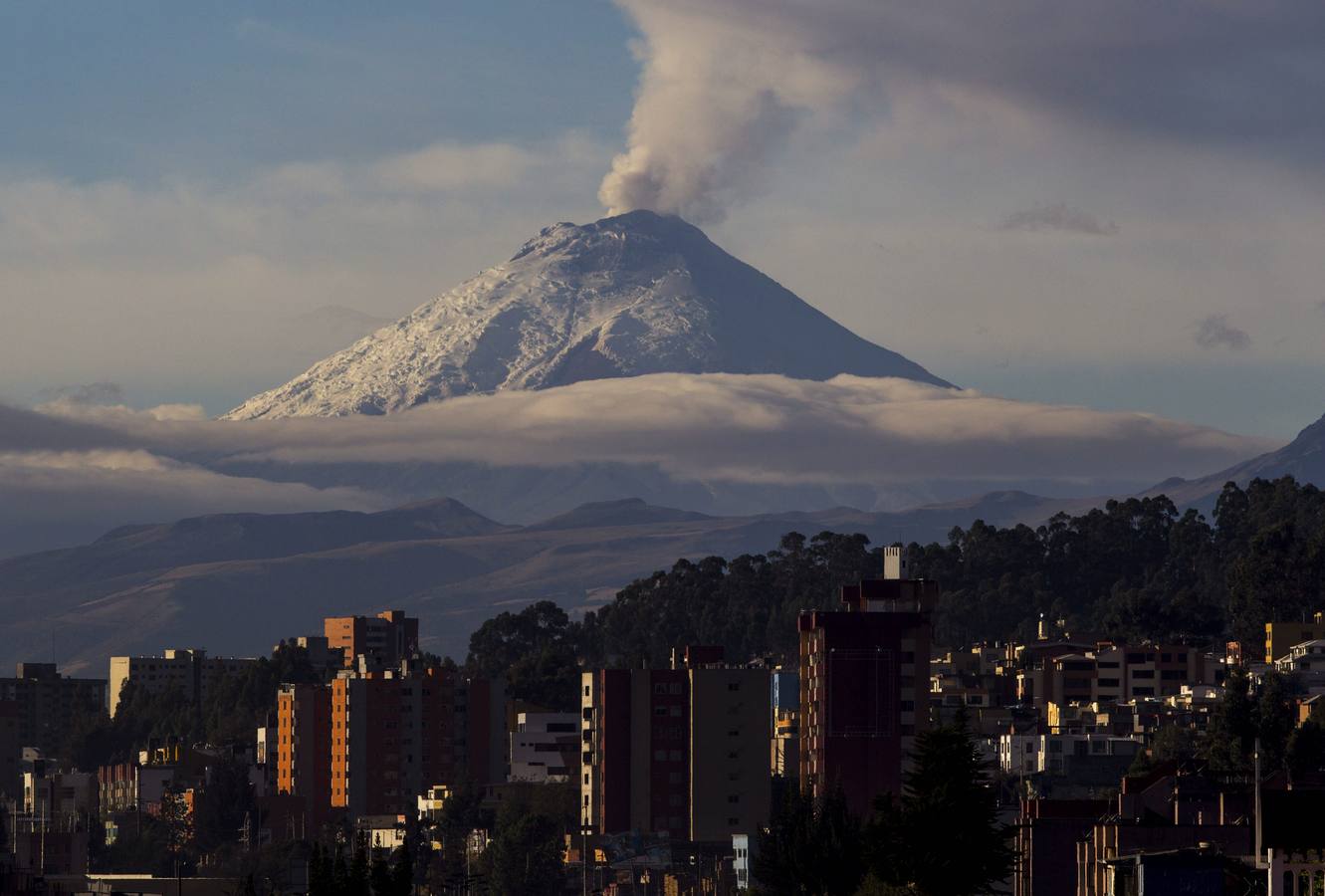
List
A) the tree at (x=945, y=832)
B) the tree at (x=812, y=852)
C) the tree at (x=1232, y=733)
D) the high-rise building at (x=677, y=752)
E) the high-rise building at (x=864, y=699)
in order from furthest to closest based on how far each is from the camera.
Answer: the high-rise building at (x=677, y=752), the high-rise building at (x=864, y=699), the tree at (x=1232, y=733), the tree at (x=812, y=852), the tree at (x=945, y=832)

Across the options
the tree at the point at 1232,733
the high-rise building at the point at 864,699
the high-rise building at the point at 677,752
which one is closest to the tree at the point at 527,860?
the high-rise building at the point at 677,752

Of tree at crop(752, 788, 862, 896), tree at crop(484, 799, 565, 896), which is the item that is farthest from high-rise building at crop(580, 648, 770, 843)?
tree at crop(752, 788, 862, 896)

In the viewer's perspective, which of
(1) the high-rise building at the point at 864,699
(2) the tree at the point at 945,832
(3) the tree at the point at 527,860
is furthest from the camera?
(1) the high-rise building at the point at 864,699

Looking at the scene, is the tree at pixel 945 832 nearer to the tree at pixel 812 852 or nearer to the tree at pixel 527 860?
the tree at pixel 812 852

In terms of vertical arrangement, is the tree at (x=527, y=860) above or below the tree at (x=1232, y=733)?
below

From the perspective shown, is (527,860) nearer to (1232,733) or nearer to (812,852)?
(1232,733)

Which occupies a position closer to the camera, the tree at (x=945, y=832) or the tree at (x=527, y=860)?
the tree at (x=945, y=832)

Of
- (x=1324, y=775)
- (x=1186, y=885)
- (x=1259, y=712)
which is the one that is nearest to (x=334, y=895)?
(x=1186, y=885)

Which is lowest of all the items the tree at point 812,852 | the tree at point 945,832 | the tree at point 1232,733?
the tree at point 812,852
